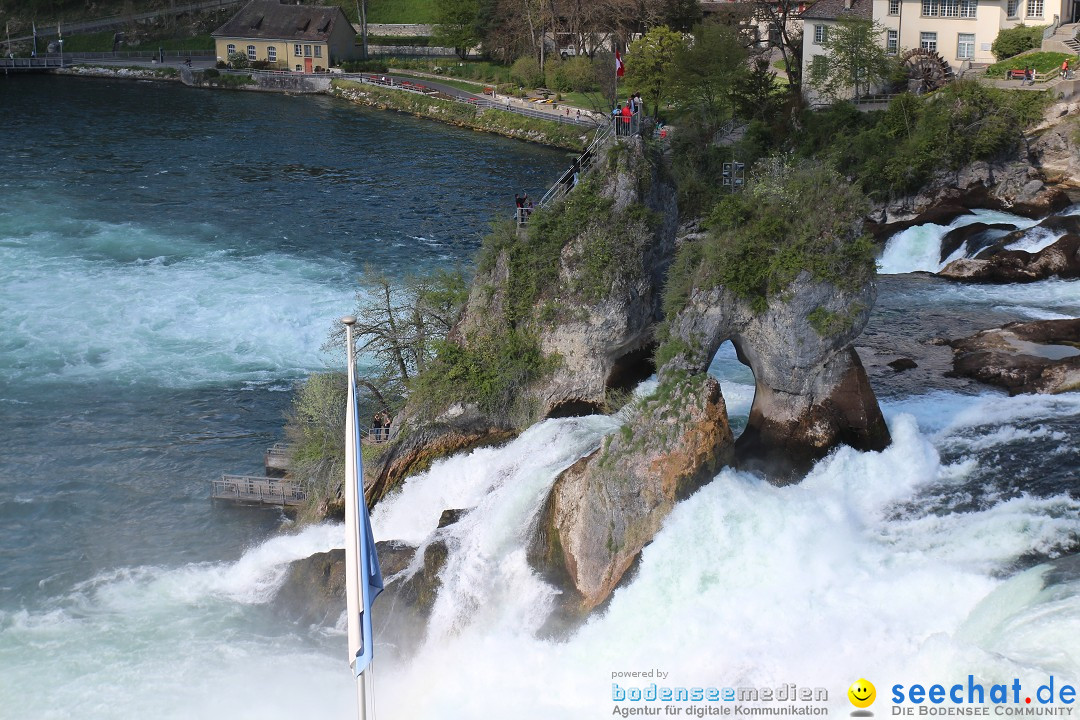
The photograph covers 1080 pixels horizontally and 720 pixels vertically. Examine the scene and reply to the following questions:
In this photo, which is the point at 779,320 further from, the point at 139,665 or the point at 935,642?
the point at 139,665

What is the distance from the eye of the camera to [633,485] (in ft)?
103

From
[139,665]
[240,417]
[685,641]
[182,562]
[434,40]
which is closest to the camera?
[685,641]

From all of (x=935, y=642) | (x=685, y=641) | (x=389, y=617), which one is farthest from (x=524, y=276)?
(x=935, y=642)

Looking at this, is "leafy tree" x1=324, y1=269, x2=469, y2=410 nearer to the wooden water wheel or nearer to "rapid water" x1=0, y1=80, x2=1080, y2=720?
"rapid water" x1=0, y1=80, x2=1080, y2=720

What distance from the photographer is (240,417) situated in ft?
153

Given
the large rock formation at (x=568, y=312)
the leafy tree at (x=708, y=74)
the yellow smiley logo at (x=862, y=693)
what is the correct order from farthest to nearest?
the leafy tree at (x=708, y=74) → the large rock formation at (x=568, y=312) → the yellow smiley logo at (x=862, y=693)

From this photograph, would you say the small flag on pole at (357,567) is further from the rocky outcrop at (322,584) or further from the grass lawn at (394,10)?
the grass lawn at (394,10)

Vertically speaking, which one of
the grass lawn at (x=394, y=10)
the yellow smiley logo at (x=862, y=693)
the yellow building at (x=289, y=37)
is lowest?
the yellow smiley logo at (x=862, y=693)

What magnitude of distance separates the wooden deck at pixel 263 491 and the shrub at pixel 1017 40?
184 ft

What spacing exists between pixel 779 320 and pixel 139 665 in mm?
18443

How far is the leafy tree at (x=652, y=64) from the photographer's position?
80.9 metres

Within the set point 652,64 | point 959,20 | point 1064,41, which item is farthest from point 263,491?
point 959,20

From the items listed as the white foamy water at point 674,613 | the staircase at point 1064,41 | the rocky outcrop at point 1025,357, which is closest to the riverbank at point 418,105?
the staircase at point 1064,41

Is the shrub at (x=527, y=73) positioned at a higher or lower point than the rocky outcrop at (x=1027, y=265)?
higher
